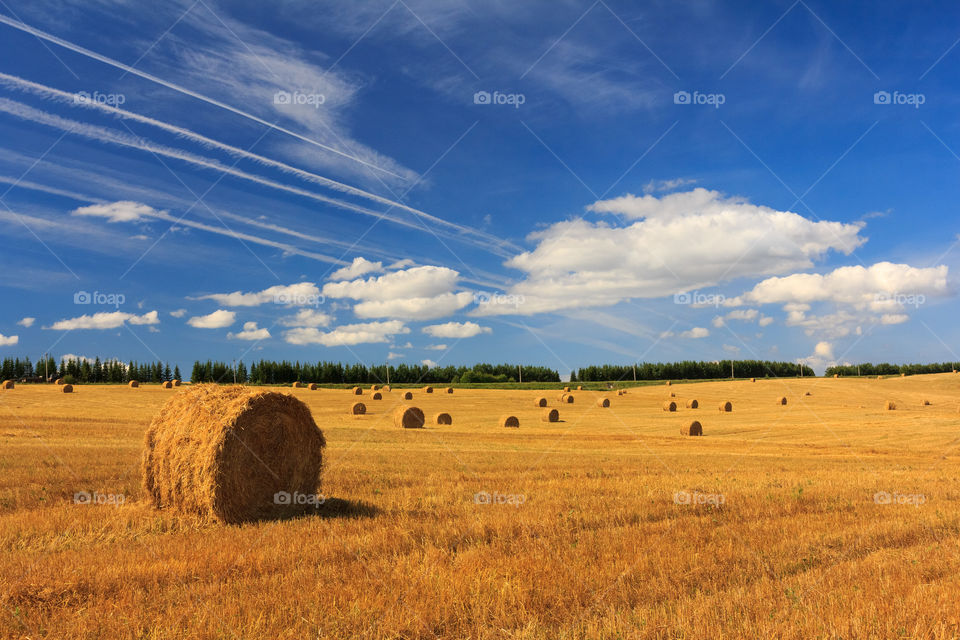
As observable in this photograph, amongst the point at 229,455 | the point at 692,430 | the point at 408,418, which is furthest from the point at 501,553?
the point at 692,430

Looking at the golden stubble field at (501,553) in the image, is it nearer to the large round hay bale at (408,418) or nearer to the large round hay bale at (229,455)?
the large round hay bale at (229,455)

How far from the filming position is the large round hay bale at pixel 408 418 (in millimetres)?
37594

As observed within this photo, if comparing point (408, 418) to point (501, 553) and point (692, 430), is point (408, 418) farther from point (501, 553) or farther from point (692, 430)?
point (501, 553)

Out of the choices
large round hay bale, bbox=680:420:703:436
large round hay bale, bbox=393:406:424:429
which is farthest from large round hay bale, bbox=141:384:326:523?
large round hay bale, bbox=680:420:703:436

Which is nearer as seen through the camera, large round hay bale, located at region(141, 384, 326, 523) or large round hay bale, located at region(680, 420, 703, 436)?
large round hay bale, located at region(141, 384, 326, 523)

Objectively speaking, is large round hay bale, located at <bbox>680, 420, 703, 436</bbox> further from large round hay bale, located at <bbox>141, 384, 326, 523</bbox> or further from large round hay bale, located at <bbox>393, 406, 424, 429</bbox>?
large round hay bale, located at <bbox>141, 384, 326, 523</bbox>

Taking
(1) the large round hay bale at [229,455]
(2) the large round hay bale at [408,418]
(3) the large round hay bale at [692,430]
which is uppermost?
(1) the large round hay bale at [229,455]

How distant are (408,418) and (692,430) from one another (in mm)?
16794

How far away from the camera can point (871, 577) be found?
7562mm

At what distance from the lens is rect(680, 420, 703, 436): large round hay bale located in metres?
35.8

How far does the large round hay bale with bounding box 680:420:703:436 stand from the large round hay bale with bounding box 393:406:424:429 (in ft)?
51.1

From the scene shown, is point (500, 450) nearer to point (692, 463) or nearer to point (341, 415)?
point (692, 463)

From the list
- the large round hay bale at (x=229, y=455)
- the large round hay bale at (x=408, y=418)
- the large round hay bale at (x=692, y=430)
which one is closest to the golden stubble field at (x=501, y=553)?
the large round hay bale at (x=229, y=455)

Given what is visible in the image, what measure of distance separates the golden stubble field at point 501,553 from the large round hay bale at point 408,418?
58.7 feet
